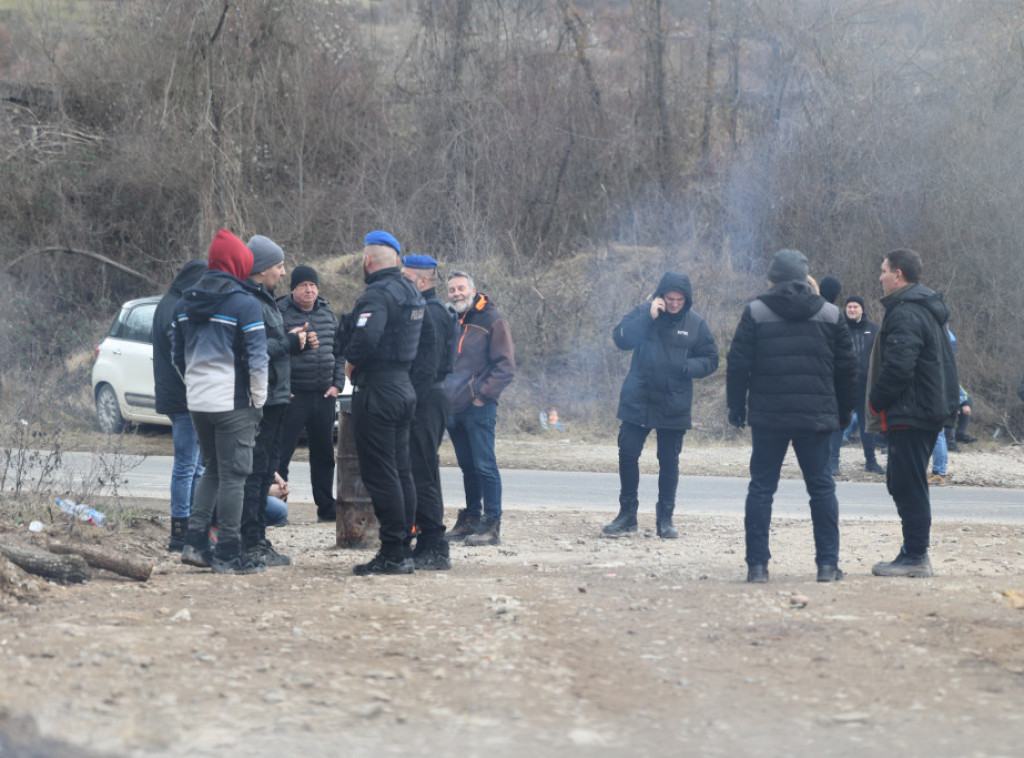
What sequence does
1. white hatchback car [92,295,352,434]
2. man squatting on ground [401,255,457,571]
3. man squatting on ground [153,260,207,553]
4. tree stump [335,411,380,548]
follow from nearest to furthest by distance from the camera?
1. man squatting on ground [401,255,457,571]
2. man squatting on ground [153,260,207,553]
3. tree stump [335,411,380,548]
4. white hatchback car [92,295,352,434]

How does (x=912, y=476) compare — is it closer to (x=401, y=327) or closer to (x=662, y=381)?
(x=662, y=381)

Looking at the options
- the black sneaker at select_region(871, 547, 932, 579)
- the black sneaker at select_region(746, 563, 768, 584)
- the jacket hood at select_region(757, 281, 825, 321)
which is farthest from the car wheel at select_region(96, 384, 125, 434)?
the black sneaker at select_region(871, 547, 932, 579)

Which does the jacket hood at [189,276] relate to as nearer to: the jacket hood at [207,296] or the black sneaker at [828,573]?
the jacket hood at [207,296]

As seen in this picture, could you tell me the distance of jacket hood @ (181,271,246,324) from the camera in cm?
665

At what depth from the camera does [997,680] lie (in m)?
4.88

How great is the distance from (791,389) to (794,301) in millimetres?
529

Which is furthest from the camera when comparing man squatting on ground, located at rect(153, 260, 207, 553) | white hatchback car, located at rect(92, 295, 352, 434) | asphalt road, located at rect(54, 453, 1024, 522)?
white hatchback car, located at rect(92, 295, 352, 434)

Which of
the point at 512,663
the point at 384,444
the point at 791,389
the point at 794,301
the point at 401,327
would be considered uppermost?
the point at 794,301

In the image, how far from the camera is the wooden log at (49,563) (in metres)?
6.30

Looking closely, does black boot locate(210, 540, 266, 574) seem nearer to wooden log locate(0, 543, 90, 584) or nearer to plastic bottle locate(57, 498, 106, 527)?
wooden log locate(0, 543, 90, 584)

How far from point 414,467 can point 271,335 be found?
1.30m

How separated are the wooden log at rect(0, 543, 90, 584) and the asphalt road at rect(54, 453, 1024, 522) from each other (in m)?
3.64

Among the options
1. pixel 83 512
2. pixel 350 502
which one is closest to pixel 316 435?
pixel 350 502

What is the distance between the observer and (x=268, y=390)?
721 cm
